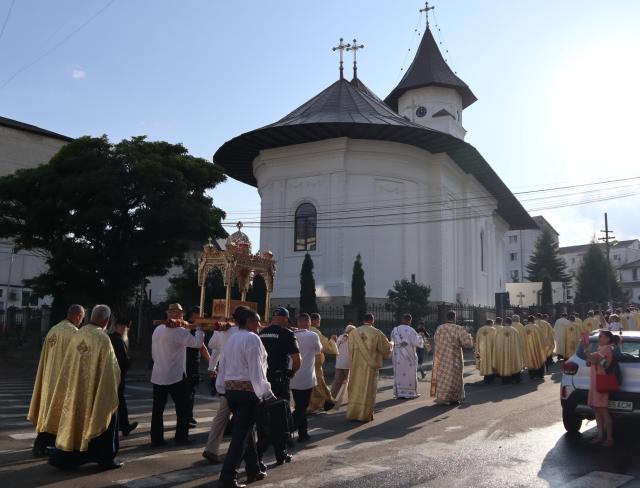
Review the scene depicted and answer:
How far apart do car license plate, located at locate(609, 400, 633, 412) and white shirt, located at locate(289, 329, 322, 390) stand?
3764 mm

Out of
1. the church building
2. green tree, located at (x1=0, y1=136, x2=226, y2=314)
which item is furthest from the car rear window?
the church building

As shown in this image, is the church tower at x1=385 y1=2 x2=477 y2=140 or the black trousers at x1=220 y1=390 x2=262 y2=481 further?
the church tower at x1=385 y1=2 x2=477 y2=140

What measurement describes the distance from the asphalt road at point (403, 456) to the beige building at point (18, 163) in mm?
28535

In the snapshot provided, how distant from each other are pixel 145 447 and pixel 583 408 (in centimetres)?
547

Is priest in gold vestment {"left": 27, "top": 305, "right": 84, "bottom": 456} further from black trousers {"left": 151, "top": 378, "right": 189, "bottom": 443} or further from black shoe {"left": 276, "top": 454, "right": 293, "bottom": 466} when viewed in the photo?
black shoe {"left": 276, "top": 454, "right": 293, "bottom": 466}

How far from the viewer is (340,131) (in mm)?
28609

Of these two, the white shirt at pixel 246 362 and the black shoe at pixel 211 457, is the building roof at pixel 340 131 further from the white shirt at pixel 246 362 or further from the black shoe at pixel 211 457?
the white shirt at pixel 246 362

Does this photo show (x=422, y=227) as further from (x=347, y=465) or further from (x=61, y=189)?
(x=347, y=465)

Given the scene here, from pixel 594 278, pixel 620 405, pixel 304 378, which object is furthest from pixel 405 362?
pixel 594 278

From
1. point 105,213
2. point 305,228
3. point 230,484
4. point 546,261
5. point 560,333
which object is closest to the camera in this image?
point 230,484

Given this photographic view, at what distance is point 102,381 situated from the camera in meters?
6.36

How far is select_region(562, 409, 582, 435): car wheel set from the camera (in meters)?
8.13

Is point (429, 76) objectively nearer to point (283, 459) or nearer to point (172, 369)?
point (172, 369)

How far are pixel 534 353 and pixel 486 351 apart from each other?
1.82 m
